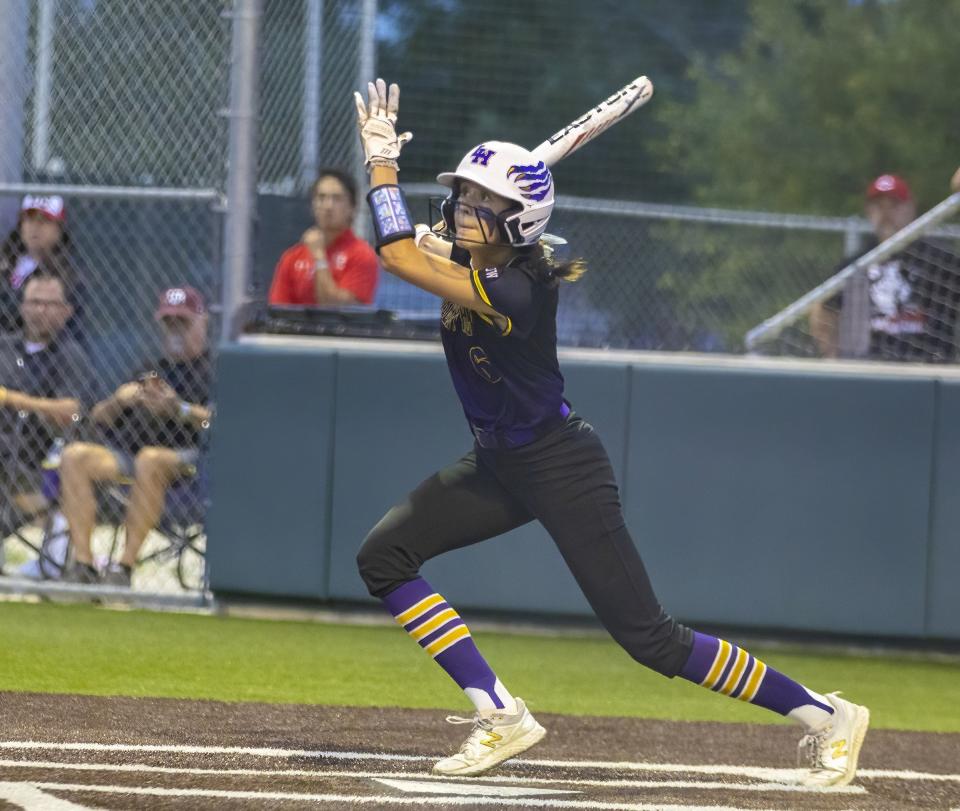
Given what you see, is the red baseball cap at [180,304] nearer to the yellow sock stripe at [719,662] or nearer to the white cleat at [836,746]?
the yellow sock stripe at [719,662]

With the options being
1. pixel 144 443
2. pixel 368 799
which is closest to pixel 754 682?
pixel 368 799

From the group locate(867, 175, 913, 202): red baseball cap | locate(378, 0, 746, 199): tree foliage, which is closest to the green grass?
locate(867, 175, 913, 202): red baseball cap

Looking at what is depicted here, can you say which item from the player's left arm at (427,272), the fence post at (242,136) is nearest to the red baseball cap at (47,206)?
the fence post at (242,136)

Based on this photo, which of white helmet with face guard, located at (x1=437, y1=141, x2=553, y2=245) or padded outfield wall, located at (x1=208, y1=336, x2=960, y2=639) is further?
padded outfield wall, located at (x1=208, y1=336, x2=960, y2=639)

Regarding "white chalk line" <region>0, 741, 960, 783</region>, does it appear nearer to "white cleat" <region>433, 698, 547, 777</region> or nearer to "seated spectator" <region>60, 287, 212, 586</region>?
"white cleat" <region>433, 698, 547, 777</region>

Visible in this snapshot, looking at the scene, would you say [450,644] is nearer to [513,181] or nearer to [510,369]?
[510,369]

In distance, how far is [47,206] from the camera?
28.8 ft

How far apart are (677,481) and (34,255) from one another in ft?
11.7

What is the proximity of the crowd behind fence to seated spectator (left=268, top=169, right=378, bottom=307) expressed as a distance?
235mm

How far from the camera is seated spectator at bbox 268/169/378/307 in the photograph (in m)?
8.63

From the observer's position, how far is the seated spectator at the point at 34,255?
28.7 feet

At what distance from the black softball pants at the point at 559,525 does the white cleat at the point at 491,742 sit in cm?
A: 38

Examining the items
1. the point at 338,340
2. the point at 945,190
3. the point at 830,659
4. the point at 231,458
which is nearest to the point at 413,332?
the point at 338,340

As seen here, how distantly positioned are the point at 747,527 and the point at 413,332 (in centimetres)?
195
